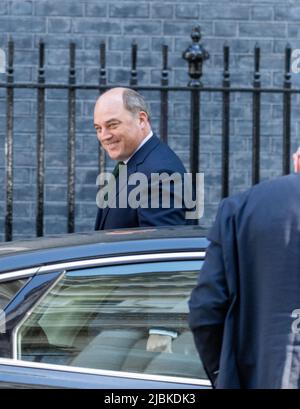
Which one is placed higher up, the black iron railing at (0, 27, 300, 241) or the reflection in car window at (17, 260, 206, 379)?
the black iron railing at (0, 27, 300, 241)

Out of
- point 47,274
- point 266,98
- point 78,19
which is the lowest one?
point 47,274

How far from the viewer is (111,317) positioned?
3.71 m

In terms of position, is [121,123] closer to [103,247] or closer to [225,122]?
[103,247]

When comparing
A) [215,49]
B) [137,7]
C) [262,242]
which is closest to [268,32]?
[215,49]

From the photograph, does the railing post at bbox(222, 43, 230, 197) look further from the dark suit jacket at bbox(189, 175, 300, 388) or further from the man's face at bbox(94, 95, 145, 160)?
the dark suit jacket at bbox(189, 175, 300, 388)

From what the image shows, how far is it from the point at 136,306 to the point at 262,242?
0.81 metres

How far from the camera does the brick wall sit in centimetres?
860

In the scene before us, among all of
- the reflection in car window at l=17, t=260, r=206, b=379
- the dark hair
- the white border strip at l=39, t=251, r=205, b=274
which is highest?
the dark hair

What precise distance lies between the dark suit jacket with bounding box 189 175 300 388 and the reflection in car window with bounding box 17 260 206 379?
1.77ft

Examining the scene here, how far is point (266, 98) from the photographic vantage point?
8773 mm

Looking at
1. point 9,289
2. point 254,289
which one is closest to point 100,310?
point 9,289

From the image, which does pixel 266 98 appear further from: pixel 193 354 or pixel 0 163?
pixel 193 354

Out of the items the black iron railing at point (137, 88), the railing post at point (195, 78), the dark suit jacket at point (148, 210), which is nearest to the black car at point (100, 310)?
the dark suit jacket at point (148, 210)

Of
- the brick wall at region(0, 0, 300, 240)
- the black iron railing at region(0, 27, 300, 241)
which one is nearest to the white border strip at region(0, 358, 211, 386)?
the black iron railing at region(0, 27, 300, 241)
